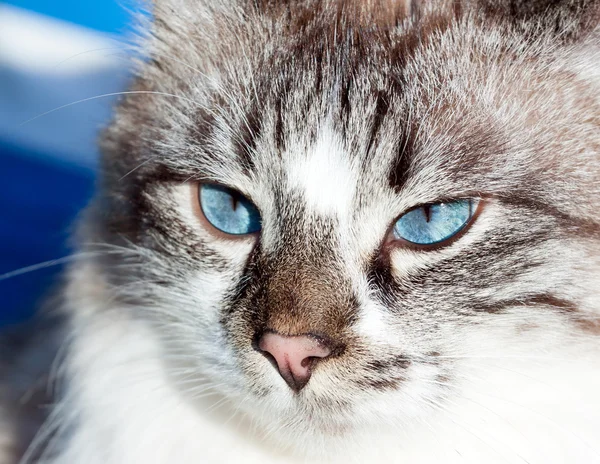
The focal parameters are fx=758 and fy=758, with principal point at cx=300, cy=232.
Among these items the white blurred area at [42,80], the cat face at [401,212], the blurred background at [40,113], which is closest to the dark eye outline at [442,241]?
the cat face at [401,212]

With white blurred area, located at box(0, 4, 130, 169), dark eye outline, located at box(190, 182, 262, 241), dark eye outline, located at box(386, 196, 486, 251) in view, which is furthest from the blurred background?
dark eye outline, located at box(386, 196, 486, 251)

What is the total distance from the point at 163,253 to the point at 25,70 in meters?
2.04

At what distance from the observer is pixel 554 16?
1072 mm

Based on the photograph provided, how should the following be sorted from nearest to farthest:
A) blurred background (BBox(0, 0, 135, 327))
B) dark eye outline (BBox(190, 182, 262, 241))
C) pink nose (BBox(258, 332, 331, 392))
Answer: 1. pink nose (BBox(258, 332, 331, 392))
2. dark eye outline (BBox(190, 182, 262, 241))
3. blurred background (BBox(0, 0, 135, 327))

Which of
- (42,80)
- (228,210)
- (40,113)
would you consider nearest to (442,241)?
(228,210)

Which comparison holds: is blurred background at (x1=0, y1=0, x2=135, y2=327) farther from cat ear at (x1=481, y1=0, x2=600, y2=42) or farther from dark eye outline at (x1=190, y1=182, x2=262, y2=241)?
cat ear at (x1=481, y1=0, x2=600, y2=42)

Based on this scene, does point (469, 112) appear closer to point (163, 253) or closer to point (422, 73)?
point (422, 73)

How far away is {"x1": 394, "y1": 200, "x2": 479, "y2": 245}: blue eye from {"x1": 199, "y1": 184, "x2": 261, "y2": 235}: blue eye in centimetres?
24

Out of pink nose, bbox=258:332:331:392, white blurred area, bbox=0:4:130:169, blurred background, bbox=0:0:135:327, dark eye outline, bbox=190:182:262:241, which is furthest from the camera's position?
white blurred area, bbox=0:4:130:169

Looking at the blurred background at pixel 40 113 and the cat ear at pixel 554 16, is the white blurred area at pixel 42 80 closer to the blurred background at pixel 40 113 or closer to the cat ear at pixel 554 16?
the blurred background at pixel 40 113

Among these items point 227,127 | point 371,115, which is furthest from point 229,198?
point 371,115

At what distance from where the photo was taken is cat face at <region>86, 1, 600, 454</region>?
1.03 m

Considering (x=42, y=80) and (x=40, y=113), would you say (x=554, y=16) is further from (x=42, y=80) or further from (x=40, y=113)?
(x=42, y=80)

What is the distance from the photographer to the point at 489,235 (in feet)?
3.45
